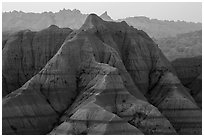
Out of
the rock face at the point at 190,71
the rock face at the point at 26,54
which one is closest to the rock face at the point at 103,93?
the rock face at the point at 26,54

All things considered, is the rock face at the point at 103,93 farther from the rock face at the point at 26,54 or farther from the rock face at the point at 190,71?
the rock face at the point at 190,71

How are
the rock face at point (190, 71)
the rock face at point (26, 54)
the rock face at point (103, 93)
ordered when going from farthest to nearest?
the rock face at point (190, 71) → the rock face at point (26, 54) → the rock face at point (103, 93)

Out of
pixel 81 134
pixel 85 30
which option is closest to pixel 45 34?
pixel 85 30

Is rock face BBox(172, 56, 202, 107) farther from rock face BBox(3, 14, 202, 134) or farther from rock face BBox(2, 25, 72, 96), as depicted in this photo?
rock face BBox(2, 25, 72, 96)

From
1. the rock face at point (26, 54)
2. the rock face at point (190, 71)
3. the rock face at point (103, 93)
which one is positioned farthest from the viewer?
the rock face at point (190, 71)

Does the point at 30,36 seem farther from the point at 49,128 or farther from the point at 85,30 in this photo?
the point at 49,128

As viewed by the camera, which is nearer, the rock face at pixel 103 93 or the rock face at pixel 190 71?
the rock face at pixel 103 93

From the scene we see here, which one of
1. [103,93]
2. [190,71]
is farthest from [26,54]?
[190,71]
